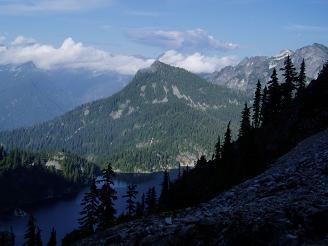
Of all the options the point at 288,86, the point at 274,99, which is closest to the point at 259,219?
the point at 274,99

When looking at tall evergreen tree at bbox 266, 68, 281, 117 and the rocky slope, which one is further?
tall evergreen tree at bbox 266, 68, 281, 117

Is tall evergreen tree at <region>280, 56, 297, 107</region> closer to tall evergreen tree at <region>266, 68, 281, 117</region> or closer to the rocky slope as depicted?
tall evergreen tree at <region>266, 68, 281, 117</region>

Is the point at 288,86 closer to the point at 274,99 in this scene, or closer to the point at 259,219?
the point at 274,99

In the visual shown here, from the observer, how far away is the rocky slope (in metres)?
30.5

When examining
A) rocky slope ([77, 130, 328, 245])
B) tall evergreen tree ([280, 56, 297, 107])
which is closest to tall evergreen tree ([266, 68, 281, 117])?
tall evergreen tree ([280, 56, 297, 107])

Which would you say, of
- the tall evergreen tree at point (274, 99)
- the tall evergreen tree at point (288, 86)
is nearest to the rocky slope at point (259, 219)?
the tall evergreen tree at point (274, 99)

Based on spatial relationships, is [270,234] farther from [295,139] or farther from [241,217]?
[295,139]

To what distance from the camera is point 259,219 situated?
32719 millimetres

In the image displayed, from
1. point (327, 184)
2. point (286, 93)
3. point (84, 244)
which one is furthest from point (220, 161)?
point (327, 184)

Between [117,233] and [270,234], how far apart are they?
19.7 m

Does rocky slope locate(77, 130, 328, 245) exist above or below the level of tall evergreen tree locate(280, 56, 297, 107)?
below

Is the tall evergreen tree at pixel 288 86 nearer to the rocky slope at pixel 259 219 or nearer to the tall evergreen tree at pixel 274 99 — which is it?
the tall evergreen tree at pixel 274 99

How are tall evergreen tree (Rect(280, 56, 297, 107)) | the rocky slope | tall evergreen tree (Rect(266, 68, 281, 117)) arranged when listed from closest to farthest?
the rocky slope < tall evergreen tree (Rect(266, 68, 281, 117)) < tall evergreen tree (Rect(280, 56, 297, 107))

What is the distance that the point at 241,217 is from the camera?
3416 cm
